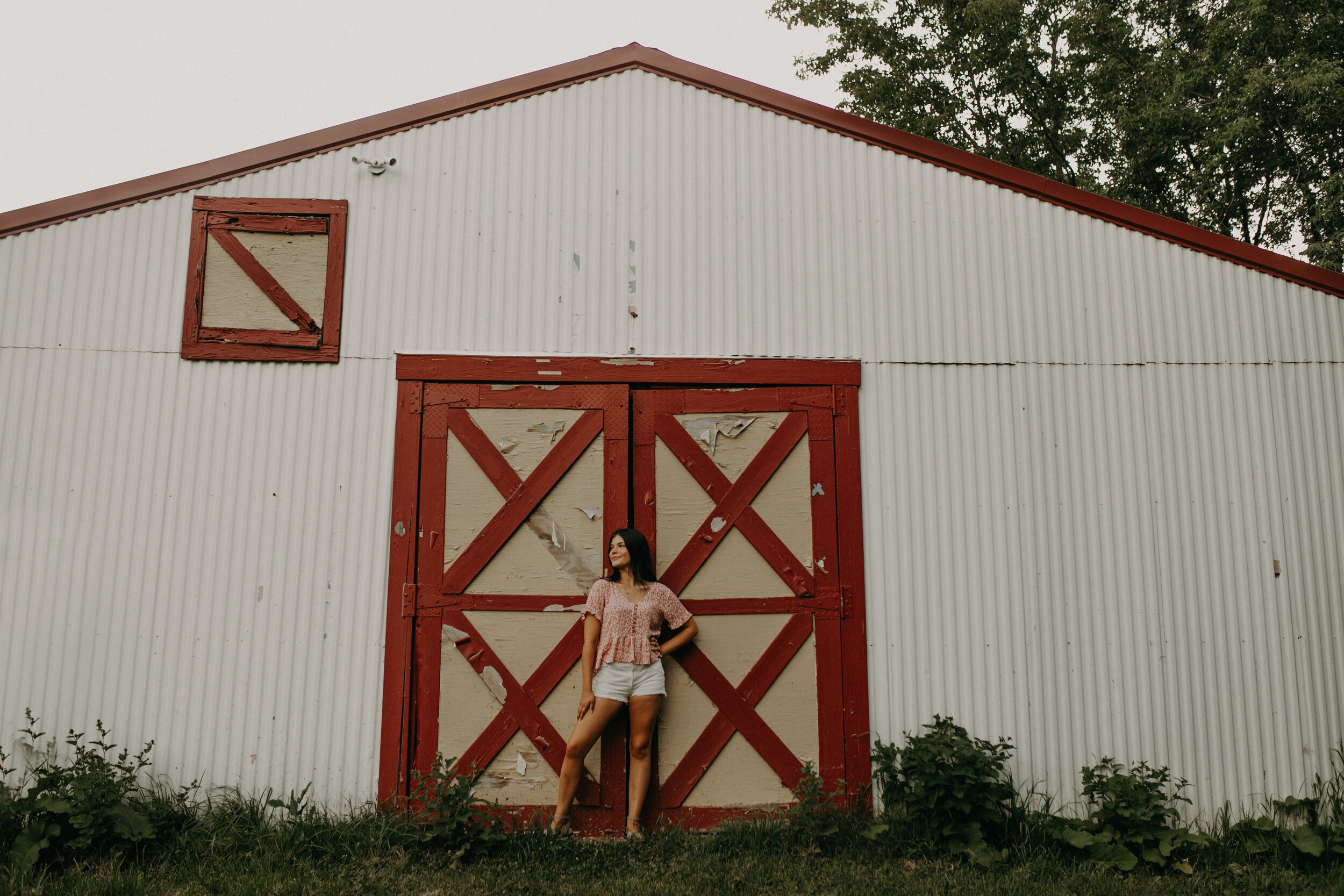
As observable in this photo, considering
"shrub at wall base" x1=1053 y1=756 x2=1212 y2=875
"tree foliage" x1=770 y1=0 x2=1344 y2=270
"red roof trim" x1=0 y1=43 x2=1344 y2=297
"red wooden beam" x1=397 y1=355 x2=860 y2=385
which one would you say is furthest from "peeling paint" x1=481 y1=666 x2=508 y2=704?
"tree foliage" x1=770 y1=0 x2=1344 y2=270

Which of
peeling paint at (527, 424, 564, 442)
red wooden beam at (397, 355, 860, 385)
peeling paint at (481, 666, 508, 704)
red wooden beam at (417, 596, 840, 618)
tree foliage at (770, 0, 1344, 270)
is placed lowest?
peeling paint at (481, 666, 508, 704)

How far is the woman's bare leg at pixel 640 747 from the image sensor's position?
15.8ft

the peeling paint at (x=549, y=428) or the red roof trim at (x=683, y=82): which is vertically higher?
the red roof trim at (x=683, y=82)

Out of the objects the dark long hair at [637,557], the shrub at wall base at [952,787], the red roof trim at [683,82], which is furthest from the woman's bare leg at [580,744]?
the red roof trim at [683,82]

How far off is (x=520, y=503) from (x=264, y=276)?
8.43ft

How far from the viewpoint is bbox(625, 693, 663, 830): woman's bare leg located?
4828 millimetres

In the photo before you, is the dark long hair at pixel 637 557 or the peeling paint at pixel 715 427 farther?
the peeling paint at pixel 715 427

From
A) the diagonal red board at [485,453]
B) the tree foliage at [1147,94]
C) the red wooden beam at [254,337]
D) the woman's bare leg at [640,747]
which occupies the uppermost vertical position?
the tree foliage at [1147,94]

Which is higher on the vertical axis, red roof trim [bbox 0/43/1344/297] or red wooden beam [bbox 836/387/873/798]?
red roof trim [bbox 0/43/1344/297]

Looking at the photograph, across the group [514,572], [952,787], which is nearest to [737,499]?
[514,572]

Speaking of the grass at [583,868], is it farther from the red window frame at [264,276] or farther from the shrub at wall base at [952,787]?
the red window frame at [264,276]

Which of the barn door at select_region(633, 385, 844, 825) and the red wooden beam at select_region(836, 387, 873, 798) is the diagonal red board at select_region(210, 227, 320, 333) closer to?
the barn door at select_region(633, 385, 844, 825)

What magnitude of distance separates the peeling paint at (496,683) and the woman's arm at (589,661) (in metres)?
0.61

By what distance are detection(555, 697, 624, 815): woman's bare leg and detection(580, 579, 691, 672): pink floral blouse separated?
0.84ft
